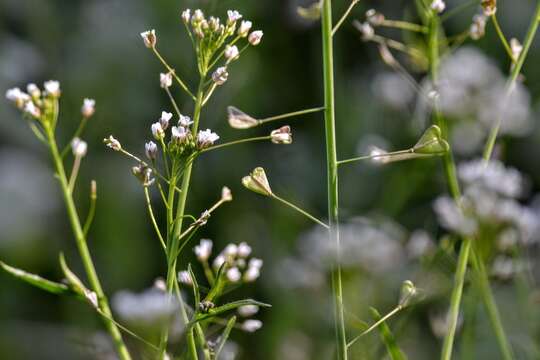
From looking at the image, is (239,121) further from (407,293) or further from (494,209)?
(494,209)

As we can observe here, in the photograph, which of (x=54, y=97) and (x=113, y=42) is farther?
(x=113, y=42)

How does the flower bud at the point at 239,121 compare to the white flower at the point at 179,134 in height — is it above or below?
below

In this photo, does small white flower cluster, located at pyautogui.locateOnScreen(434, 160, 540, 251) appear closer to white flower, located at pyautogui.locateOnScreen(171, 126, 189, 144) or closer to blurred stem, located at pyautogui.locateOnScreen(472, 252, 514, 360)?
blurred stem, located at pyautogui.locateOnScreen(472, 252, 514, 360)

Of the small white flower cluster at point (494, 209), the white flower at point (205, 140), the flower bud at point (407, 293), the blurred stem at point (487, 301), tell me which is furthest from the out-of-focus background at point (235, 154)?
the white flower at point (205, 140)

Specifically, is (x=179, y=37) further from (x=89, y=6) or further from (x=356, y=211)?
(x=356, y=211)

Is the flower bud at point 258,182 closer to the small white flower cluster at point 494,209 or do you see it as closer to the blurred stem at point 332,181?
the blurred stem at point 332,181

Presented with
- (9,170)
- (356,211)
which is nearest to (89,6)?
(9,170)

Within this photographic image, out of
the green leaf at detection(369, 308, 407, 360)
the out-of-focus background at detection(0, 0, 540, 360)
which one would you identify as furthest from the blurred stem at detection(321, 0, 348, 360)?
the out-of-focus background at detection(0, 0, 540, 360)
